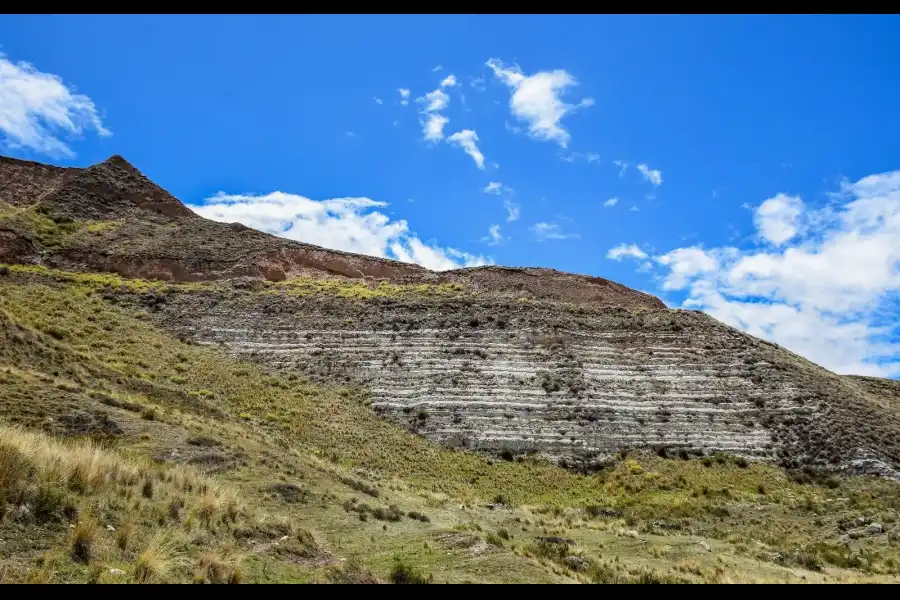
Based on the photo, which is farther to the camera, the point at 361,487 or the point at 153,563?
the point at 361,487

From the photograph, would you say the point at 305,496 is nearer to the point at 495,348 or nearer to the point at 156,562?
the point at 156,562

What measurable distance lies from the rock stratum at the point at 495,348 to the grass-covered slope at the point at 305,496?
145cm

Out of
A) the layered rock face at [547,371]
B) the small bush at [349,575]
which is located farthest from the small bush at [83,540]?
the layered rock face at [547,371]

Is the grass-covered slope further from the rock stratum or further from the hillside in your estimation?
the rock stratum

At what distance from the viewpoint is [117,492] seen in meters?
8.26

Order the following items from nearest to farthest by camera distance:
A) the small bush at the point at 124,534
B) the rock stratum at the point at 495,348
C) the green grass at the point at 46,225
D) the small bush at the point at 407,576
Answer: the small bush at the point at 124,534 → the small bush at the point at 407,576 → the rock stratum at the point at 495,348 → the green grass at the point at 46,225

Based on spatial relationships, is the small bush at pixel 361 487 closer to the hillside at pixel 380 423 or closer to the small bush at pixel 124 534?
the hillside at pixel 380 423

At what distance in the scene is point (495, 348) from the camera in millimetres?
30641

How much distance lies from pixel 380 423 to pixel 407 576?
18.3 meters

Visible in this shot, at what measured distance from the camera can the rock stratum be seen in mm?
25938

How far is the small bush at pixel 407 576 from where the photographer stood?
26.7ft

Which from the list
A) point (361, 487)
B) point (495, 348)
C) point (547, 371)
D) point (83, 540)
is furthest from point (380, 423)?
point (83, 540)
